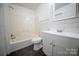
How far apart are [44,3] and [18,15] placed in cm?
49

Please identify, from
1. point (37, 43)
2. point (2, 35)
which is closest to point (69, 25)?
point (37, 43)

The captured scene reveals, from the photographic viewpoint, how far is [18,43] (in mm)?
Result: 1122

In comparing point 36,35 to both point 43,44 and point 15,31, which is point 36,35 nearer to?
point 43,44

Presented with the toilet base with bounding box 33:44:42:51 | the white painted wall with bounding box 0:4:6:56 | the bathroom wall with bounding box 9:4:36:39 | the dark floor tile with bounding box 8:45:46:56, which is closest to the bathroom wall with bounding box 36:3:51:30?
the bathroom wall with bounding box 9:4:36:39

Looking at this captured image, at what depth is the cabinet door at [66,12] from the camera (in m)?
0.98

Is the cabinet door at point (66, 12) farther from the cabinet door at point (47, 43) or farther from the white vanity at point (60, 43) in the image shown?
the cabinet door at point (47, 43)

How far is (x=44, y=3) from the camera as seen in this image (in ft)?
3.43

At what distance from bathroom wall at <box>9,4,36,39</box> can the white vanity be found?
26 cm

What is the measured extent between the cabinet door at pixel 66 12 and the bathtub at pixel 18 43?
715 mm

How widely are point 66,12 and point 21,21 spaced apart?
30.6 inches

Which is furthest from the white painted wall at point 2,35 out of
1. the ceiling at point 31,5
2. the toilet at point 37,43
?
the toilet at point 37,43

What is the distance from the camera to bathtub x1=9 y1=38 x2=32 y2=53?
109 cm

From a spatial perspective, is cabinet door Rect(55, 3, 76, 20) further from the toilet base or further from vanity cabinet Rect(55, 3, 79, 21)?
the toilet base

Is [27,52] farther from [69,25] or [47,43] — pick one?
[69,25]
